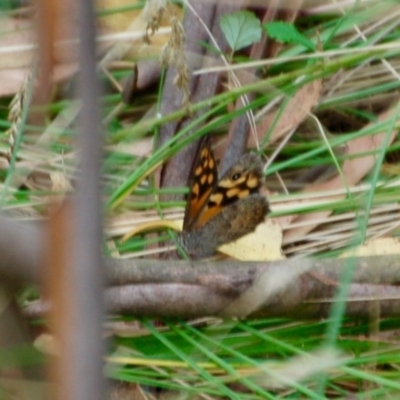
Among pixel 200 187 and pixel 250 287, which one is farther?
pixel 200 187

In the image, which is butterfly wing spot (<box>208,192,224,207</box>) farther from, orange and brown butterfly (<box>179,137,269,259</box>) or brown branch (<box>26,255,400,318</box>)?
brown branch (<box>26,255,400,318</box>)

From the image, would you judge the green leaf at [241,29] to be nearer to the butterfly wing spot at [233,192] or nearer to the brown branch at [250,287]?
the butterfly wing spot at [233,192]

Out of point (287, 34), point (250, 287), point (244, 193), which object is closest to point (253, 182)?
point (244, 193)

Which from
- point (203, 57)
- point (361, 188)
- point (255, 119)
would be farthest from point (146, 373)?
point (203, 57)

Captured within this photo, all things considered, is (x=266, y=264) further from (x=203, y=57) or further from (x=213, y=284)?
(x=203, y=57)

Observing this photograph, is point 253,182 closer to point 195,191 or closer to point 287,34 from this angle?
point 195,191

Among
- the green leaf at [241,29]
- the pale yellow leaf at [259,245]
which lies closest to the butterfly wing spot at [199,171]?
the pale yellow leaf at [259,245]
